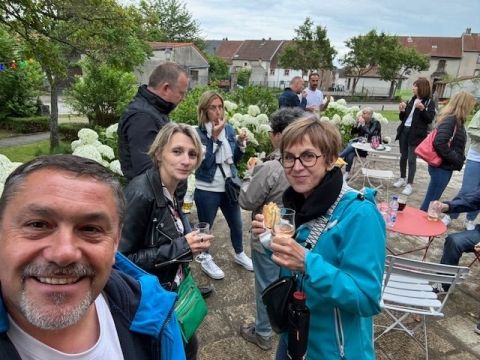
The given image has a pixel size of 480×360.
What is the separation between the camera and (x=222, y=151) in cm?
375

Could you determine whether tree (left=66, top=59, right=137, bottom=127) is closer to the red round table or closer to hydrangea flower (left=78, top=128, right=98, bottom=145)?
hydrangea flower (left=78, top=128, right=98, bottom=145)

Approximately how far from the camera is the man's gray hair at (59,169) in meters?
1.03

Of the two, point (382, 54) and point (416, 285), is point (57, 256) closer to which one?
point (416, 285)

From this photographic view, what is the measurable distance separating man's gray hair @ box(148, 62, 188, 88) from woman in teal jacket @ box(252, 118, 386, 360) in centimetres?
151

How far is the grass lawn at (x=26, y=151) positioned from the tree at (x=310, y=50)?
34162 mm

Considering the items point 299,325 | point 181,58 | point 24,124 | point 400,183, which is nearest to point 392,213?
point 299,325

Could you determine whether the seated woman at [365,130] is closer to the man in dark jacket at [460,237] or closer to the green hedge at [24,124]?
the man in dark jacket at [460,237]

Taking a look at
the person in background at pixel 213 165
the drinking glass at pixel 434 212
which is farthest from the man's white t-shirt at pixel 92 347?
the drinking glass at pixel 434 212

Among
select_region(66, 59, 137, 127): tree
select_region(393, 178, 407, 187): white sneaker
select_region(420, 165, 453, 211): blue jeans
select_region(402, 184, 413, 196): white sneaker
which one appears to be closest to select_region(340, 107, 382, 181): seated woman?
select_region(393, 178, 407, 187): white sneaker

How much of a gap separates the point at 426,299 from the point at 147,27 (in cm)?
945

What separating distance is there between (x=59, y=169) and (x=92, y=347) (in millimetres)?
607

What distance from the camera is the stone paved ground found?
2.92 m

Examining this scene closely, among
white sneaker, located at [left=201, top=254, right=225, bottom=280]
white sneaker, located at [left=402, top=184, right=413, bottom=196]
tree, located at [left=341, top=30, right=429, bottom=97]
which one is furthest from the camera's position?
tree, located at [left=341, top=30, right=429, bottom=97]

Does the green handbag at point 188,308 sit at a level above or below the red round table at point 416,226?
above
